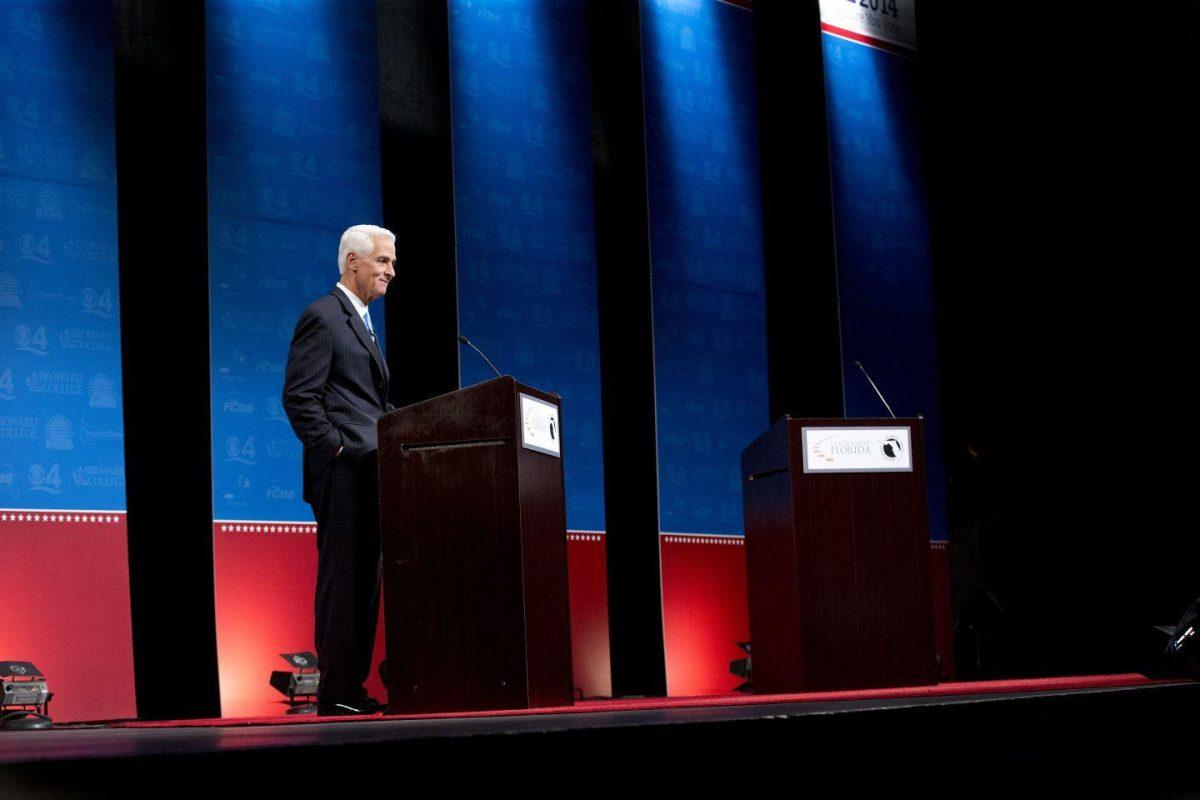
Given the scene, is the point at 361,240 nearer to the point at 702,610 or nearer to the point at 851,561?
the point at 851,561

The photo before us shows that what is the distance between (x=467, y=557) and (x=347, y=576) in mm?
360

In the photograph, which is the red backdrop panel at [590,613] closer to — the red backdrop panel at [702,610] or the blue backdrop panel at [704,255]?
the red backdrop panel at [702,610]

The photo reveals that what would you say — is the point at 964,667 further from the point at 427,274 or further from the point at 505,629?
the point at 505,629

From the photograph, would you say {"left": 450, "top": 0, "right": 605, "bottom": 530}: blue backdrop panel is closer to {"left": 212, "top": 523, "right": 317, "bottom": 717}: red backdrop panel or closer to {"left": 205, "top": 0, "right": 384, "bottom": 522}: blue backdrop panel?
{"left": 205, "top": 0, "right": 384, "bottom": 522}: blue backdrop panel

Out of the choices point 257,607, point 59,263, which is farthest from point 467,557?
point 59,263

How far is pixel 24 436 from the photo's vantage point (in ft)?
12.8

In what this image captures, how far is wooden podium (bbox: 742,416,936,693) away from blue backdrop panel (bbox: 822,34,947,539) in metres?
3.39

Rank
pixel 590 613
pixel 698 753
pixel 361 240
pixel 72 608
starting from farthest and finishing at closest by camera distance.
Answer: pixel 590 613 < pixel 72 608 < pixel 361 240 < pixel 698 753

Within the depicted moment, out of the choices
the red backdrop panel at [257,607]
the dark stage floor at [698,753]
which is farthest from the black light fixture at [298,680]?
the dark stage floor at [698,753]

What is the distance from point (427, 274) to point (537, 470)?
2411 mm

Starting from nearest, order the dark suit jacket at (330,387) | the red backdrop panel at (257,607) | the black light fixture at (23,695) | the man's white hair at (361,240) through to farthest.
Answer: the dark suit jacket at (330,387) → the man's white hair at (361,240) → the black light fixture at (23,695) → the red backdrop panel at (257,607)

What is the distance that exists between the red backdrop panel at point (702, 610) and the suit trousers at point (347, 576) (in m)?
2.91

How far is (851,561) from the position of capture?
290cm

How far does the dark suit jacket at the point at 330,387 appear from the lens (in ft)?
8.55
